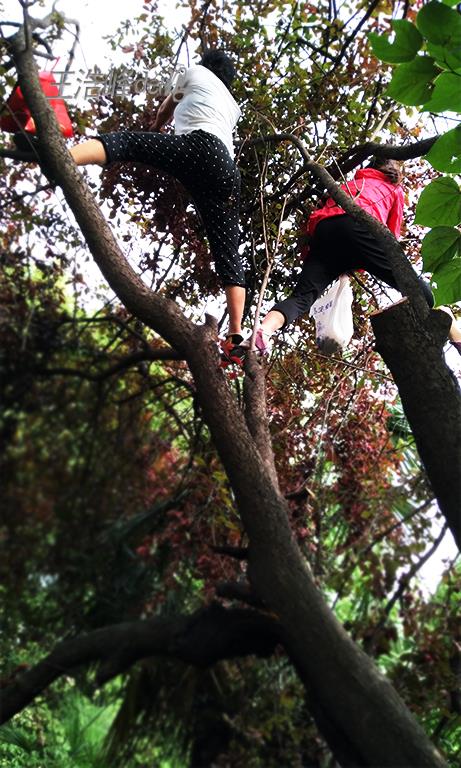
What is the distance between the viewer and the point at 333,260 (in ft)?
10.4

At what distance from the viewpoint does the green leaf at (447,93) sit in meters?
1.03

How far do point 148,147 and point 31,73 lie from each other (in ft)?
1.65

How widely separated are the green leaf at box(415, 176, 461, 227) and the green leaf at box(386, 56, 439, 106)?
15 cm

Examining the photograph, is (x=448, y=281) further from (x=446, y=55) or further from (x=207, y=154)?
(x=207, y=154)

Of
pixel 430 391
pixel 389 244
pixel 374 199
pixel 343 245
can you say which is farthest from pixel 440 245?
A: pixel 374 199

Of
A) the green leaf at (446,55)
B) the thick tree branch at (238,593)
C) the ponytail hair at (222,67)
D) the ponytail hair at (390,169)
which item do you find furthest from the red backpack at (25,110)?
the green leaf at (446,55)

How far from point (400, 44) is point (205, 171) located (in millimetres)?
2072

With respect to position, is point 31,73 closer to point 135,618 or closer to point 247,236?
point 247,236

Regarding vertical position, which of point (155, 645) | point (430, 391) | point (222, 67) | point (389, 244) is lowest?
point (155, 645)

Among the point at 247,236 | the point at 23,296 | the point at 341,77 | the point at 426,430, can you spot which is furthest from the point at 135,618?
the point at 341,77

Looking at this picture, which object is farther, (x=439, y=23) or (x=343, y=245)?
(x=343, y=245)

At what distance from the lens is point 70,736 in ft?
6.75

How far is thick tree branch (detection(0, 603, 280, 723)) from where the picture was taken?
2.05 m

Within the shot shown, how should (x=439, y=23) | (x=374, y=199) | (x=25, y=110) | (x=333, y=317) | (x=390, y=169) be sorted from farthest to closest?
(x=390, y=169)
(x=374, y=199)
(x=333, y=317)
(x=25, y=110)
(x=439, y=23)
